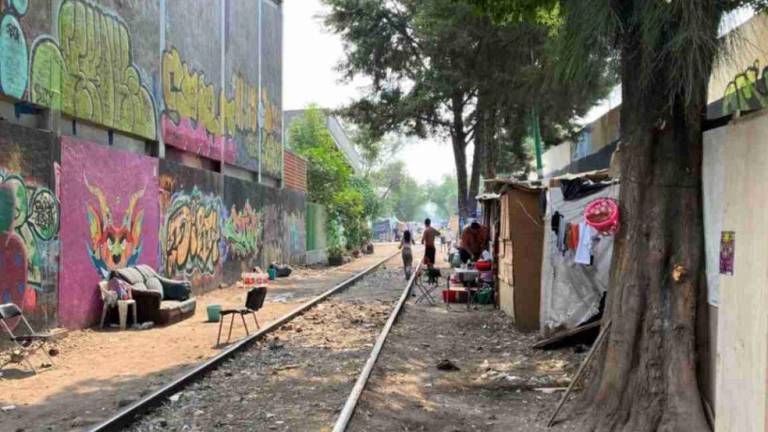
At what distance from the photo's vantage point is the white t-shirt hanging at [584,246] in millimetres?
9641

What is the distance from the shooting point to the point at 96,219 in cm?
1260

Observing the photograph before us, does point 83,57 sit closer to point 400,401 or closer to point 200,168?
point 200,168

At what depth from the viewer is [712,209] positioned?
18.3ft

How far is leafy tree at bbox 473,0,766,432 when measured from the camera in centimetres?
560

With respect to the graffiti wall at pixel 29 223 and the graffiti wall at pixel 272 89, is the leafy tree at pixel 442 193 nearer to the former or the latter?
the graffiti wall at pixel 272 89

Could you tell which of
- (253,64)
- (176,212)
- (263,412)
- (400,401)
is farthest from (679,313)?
(253,64)

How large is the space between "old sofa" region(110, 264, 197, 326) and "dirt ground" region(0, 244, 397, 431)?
0.25 metres

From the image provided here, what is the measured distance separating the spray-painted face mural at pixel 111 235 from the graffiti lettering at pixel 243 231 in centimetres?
642

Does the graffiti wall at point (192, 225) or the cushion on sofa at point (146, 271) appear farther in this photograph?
the graffiti wall at point (192, 225)

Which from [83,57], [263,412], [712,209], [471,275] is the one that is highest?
[83,57]

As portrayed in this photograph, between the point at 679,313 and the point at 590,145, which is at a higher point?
the point at 590,145

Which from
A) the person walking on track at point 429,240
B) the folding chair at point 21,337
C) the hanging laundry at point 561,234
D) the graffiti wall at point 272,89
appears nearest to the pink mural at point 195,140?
the graffiti wall at point 272,89

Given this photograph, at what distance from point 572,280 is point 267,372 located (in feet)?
14.9

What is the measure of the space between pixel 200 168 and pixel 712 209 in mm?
15735
